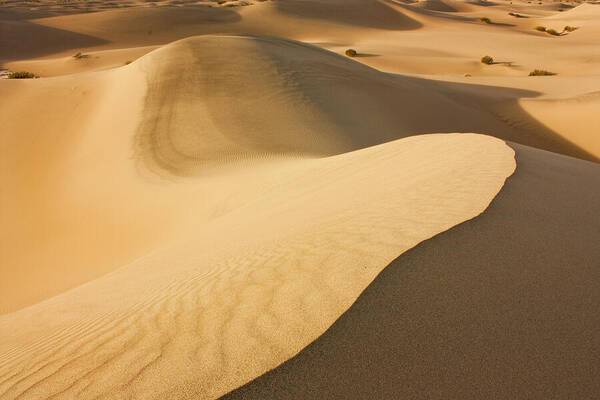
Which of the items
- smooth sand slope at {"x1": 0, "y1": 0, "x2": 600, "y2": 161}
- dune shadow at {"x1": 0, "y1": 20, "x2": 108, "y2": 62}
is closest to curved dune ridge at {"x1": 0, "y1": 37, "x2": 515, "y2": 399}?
smooth sand slope at {"x1": 0, "y1": 0, "x2": 600, "y2": 161}

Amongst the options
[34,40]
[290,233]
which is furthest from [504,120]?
[34,40]

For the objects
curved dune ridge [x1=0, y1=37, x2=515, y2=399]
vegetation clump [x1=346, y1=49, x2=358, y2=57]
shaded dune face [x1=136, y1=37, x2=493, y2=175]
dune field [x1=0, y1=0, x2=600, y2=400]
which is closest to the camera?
dune field [x1=0, y1=0, x2=600, y2=400]

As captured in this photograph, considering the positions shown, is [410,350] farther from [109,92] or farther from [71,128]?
[109,92]

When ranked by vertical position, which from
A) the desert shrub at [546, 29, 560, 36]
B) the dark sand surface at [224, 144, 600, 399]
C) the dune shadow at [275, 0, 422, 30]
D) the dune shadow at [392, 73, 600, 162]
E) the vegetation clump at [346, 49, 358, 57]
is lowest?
the dune shadow at [392, 73, 600, 162]

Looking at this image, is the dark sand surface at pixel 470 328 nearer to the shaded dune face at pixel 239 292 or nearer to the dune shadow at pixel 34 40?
the shaded dune face at pixel 239 292

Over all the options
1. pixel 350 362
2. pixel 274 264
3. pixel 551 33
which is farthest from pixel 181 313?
pixel 551 33

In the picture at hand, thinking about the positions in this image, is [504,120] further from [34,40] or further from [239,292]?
[34,40]

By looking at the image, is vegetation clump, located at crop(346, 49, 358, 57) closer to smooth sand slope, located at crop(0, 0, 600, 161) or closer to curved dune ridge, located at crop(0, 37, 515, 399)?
smooth sand slope, located at crop(0, 0, 600, 161)

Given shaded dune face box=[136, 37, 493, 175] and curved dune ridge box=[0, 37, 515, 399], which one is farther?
shaded dune face box=[136, 37, 493, 175]

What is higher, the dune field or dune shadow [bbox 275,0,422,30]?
dune shadow [bbox 275,0,422,30]
